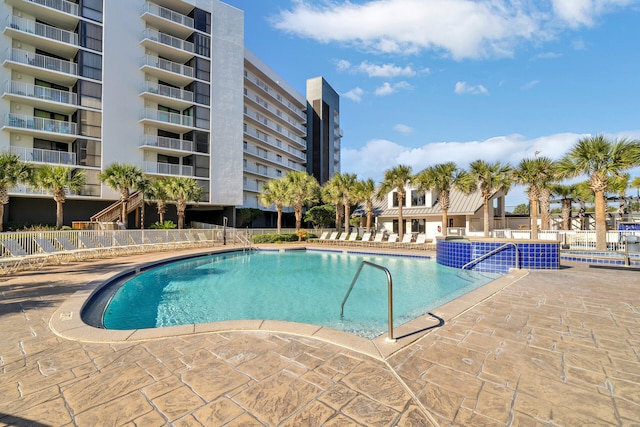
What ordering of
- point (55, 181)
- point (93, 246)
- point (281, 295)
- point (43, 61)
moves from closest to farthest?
1. point (281, 295)
2. point (93, 246)
3. point (55, 181)
4. point (43, 61)

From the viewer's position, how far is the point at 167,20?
25.3 meters

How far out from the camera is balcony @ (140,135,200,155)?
82.4 ft

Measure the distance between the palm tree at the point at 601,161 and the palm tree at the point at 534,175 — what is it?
366 cm

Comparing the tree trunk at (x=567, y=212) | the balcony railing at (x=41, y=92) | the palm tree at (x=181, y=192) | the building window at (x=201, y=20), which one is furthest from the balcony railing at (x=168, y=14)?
the tree trunk at (x=567, y=212)

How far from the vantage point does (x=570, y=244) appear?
56.9 feet

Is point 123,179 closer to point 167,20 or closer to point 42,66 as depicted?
point 42,66

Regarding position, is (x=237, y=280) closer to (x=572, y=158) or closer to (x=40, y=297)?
(x=40, y=297)

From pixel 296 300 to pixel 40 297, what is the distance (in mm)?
5515

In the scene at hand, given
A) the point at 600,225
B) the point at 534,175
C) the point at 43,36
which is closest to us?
the point at 600,225

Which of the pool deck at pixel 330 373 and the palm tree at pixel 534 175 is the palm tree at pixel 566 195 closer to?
the palm tree at pixel 534 175

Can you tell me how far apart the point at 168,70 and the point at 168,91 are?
5.74 feet

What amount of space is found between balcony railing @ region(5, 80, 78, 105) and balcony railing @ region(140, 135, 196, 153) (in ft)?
17.0

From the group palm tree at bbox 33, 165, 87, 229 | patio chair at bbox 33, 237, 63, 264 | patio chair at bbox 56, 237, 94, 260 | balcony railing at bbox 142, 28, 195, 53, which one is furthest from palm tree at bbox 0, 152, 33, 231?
balcony railing at bbox 142, 28, 195, 53

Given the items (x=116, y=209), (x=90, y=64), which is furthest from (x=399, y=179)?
(x=90, y=64)
